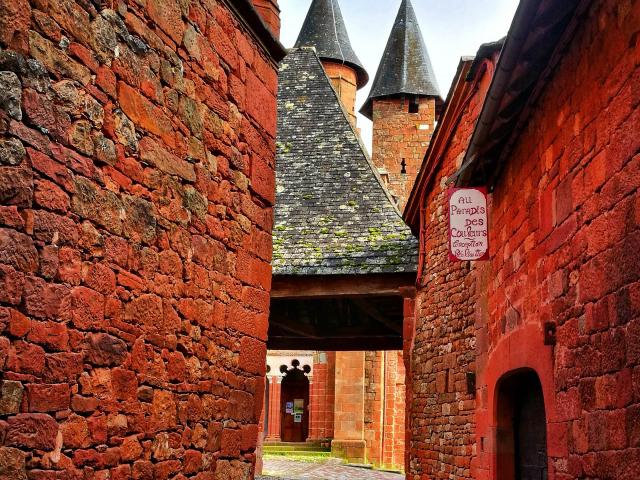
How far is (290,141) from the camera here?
13.3 metres

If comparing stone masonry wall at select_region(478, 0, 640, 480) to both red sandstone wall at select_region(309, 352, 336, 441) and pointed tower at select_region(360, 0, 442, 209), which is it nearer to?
red sandstone wall at select_region(309, 352, 336, 441)

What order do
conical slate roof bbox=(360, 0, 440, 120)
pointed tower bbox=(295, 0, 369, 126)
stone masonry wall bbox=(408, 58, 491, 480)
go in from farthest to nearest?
pointed tower bbox=(295, 0, 369, 126)
conical slate roof bbox=(360, 0, 440, 120)
stone masonry wall bbox=(408, 58, 491, 480)

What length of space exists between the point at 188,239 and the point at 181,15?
Answer: 123cm

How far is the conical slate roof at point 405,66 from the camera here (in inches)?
1060

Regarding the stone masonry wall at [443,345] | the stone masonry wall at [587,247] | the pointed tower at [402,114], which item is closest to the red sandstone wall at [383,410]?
the pointed tower at [402,114]

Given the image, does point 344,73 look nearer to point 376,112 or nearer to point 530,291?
point 376,112

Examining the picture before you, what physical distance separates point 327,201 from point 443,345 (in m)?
3.36

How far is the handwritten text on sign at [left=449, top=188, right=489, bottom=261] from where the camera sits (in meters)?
7.36

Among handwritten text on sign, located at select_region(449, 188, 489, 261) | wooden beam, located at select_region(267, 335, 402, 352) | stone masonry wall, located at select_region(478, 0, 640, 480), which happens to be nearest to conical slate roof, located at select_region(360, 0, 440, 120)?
wooden beam, located at select_region(267, 335, 402, 352)

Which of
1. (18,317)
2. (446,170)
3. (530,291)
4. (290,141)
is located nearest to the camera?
(18,317)

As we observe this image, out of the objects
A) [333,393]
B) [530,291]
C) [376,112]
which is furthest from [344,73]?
[530,291]

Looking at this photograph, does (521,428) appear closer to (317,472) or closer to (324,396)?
(317,472)

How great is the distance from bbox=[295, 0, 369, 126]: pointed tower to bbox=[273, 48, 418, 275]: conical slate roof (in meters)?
12.7

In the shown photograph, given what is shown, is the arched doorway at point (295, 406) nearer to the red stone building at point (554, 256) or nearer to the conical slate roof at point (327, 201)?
the conical slate roof at point (327, 201)
